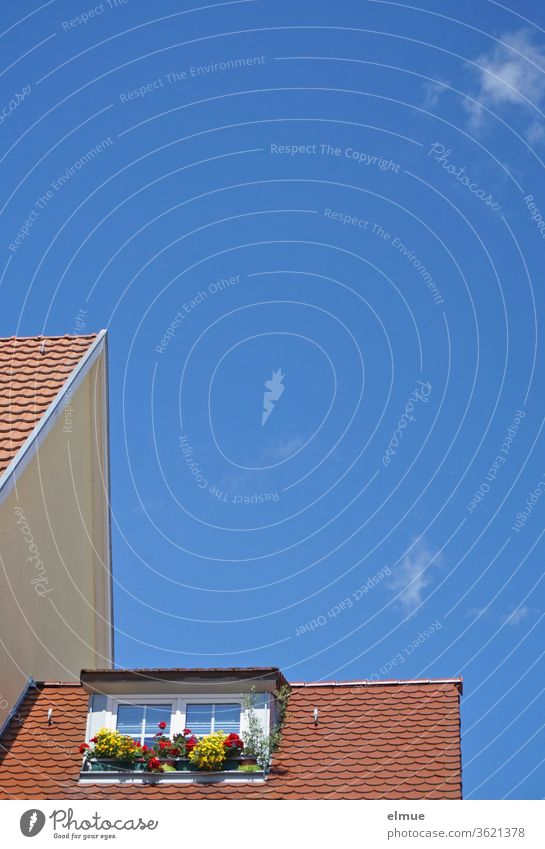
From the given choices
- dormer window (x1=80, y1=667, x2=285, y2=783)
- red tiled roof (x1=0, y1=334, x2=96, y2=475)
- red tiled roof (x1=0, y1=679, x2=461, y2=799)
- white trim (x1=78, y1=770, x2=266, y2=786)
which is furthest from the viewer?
red tiled roof (x1=0, y1=334, x2=96, y2=475)

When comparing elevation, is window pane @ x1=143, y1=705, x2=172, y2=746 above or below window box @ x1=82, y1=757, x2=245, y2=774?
above

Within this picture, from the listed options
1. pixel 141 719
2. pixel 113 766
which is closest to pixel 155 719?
pixel 141 719

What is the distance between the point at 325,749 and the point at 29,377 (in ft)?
25.4

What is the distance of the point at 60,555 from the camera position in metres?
22.8

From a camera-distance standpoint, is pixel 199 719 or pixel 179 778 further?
pixel 199 719

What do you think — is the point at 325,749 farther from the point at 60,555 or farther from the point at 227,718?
the point at 60,555

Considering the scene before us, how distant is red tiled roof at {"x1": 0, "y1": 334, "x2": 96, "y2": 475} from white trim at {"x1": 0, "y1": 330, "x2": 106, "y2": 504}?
10 centimetres

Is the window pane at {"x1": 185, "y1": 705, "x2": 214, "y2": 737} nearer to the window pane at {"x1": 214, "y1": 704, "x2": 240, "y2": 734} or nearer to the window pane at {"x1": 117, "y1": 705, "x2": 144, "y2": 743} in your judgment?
the window pane at {"x1": 214, "y1": 704, "x2": 240, "y2": 734}

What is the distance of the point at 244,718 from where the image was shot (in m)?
18.8

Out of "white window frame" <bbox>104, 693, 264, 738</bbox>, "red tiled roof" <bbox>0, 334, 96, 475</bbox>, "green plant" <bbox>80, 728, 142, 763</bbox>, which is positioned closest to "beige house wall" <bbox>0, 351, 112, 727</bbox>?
"red tiled roof" <bbox>0, 334, 96, 475</bbox>

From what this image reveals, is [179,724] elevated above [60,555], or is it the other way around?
[60,555]

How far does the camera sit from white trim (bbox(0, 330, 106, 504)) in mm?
19684

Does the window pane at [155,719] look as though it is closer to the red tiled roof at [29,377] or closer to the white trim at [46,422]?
the white trim at [46,422]

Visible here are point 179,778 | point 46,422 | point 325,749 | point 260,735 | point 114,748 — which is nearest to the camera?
point 179,778
